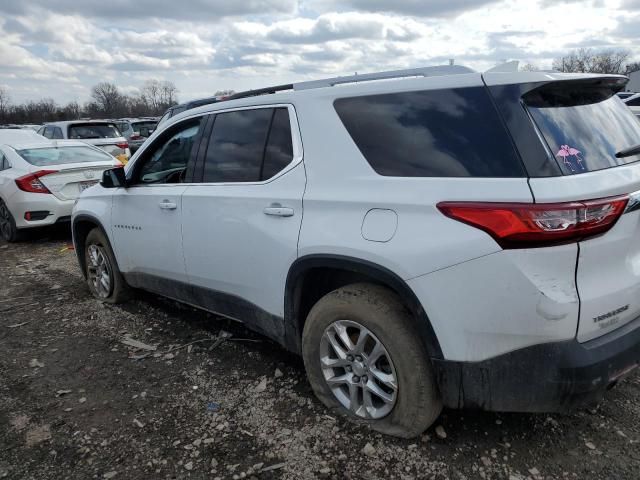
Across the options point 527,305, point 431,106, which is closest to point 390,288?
point 527,305

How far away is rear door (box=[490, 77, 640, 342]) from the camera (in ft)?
6.79

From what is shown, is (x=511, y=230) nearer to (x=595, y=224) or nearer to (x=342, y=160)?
(x=595, y=224)

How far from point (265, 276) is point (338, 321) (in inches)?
23.6

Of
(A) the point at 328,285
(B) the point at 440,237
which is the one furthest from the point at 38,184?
(B) the point at 440,237

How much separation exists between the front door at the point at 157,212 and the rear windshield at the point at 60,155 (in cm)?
427

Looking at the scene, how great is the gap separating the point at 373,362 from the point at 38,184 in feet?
21.9

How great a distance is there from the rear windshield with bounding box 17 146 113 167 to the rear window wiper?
7.48m

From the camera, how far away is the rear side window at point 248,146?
304cm

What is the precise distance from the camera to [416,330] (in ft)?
8.00

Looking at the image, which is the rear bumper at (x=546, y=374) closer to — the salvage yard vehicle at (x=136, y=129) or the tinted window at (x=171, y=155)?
the tinted window at (x=171, y=155)

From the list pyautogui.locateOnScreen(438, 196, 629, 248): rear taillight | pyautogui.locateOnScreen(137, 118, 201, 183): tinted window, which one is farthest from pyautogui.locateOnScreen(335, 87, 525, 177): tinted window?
pyautogui.locateOnScreen(137, 118, 201, 183): tinted window

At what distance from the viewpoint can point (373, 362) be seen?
260 cm

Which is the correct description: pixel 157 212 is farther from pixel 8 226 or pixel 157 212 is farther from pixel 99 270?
pixel 8 226

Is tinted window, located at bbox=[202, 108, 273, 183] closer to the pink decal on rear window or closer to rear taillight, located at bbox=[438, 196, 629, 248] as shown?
rear taillight, located at bbox=[438, 196, 629, 248]
